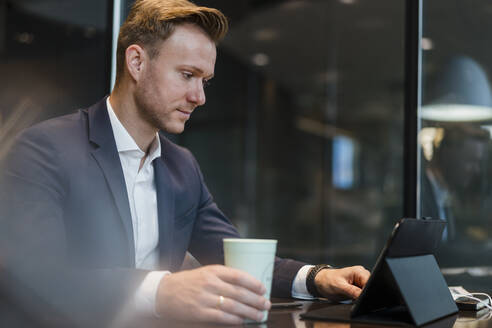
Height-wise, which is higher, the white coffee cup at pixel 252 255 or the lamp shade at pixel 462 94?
the lamp shade at pixel 462 94

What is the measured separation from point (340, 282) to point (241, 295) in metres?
0.44

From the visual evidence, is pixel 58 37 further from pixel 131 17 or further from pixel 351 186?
Answer: pixel 351 186

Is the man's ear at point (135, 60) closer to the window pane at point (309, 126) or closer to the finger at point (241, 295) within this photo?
the finger at point (241, 295)

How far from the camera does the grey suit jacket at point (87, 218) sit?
96 cm

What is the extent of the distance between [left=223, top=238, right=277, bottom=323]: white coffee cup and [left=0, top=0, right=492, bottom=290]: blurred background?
1.52m

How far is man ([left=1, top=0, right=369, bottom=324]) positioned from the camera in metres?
0.93

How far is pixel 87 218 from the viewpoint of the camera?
4.11 ft

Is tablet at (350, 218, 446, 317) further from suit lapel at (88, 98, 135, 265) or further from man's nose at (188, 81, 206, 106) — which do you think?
man's nose at (188, 81, 206, 106)

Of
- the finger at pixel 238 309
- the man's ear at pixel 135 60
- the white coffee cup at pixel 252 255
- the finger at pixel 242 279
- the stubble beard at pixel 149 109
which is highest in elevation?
the man's ear at pixel 135 60

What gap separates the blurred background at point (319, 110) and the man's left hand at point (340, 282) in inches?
45.0

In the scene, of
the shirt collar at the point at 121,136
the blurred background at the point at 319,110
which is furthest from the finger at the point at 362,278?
the blurred background at the point at 319,110

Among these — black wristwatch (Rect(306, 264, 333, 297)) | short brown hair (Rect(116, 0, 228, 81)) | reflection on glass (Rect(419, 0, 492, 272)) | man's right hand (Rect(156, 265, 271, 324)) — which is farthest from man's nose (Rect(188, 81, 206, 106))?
reflection on glass (Rect(419, 0, 492, 272))

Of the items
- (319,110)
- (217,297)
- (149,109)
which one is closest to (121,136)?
(149,109)

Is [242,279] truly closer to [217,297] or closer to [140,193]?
[217,297]
